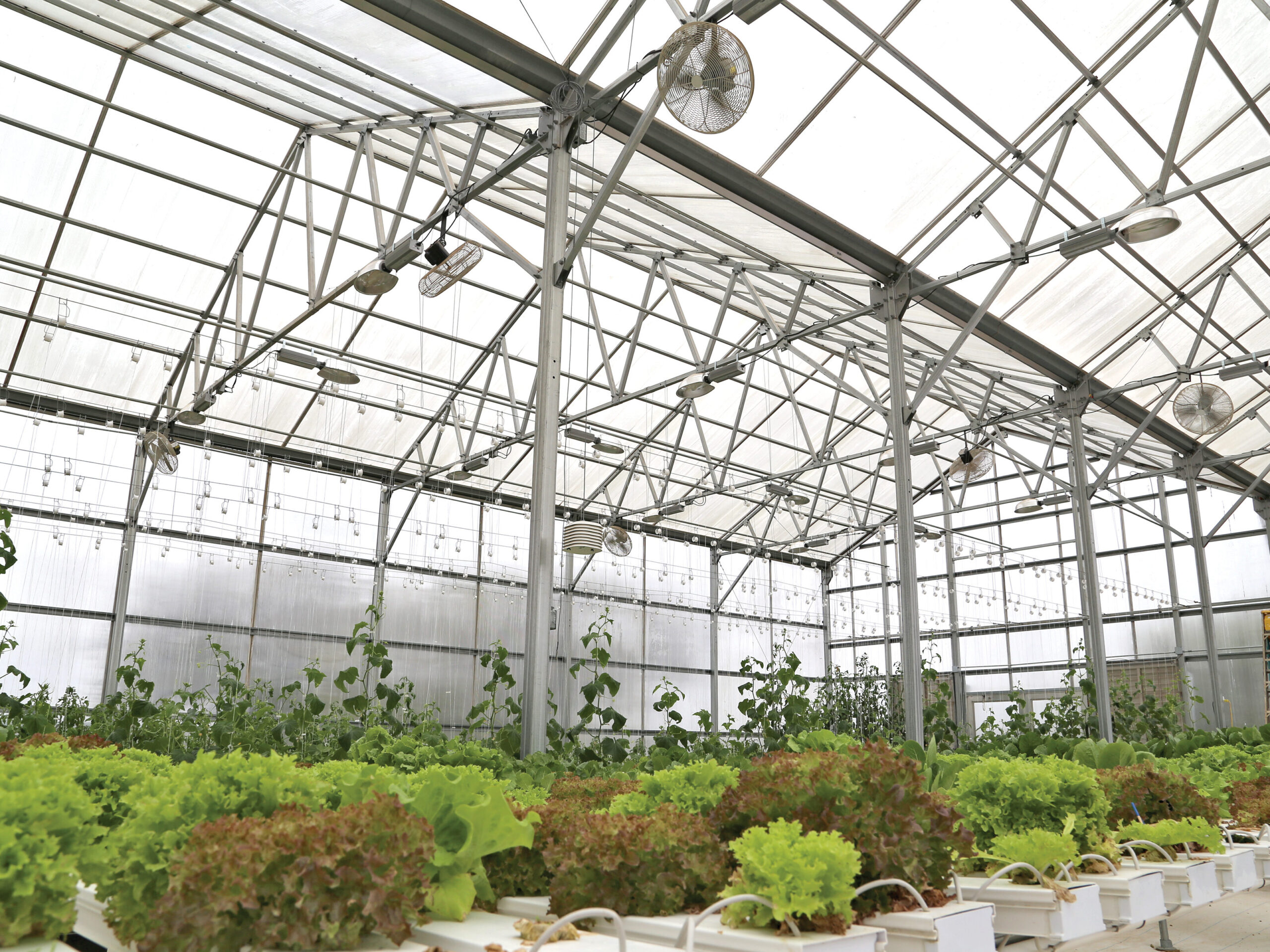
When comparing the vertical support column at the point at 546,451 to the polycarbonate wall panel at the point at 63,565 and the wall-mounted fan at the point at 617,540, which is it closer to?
the wall-mounted fan at the point at 617,540

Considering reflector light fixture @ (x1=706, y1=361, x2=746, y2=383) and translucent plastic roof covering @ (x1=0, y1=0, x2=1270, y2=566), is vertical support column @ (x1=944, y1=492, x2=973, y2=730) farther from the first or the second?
reflector light fixture @ (x1=706, y1=361, x2=746, y2=383)

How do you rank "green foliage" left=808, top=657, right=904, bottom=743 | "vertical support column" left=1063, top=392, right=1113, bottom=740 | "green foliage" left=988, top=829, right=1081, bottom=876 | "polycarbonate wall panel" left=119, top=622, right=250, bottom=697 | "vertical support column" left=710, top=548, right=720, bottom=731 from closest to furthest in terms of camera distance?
"green foliage" left=988, top=829, right=1081, bottom=876, "vertical support column" left=1063, top=392, right=1113, bottom=740, "polycarbonate wall panel" left=119, top=622, right=250, bottom=697, "green foliage" left=808, top=657, right=904, bottom=743, "vertical support column" left=710, top=548, right=720, bottom=731

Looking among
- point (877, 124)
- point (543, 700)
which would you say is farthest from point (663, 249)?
point (543, 700)

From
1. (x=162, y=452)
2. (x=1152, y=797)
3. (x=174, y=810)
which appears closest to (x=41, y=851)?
(x=174, y=810)

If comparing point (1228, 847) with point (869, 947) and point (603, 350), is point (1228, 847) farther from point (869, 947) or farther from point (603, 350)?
point (603, 350)

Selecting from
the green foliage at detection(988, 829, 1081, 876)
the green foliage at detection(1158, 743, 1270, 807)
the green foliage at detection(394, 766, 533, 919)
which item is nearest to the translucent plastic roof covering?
the green foliage at detection(1158, 743, 1270, 807)

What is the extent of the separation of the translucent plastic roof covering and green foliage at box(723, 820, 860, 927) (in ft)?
21.1

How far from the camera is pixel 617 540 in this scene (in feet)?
44.0

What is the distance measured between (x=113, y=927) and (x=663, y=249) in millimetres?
11114

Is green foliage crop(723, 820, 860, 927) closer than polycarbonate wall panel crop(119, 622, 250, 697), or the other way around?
green foliage crop(723, 820, 860, 927)

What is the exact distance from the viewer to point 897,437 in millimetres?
10438

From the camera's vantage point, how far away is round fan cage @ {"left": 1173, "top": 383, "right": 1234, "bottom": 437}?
10125mm

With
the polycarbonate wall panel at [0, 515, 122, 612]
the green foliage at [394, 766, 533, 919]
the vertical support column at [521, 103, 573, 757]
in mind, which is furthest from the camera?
the polycarbonate wall panel at [0, 515, 122, 612]

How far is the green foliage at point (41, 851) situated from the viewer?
1570mm
